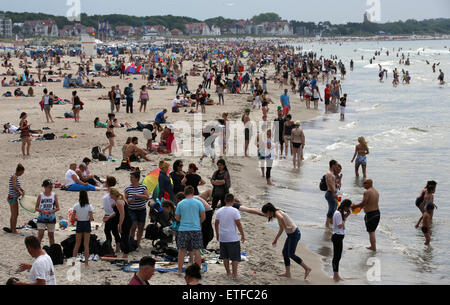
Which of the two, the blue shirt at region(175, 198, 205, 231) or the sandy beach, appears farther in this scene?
the sandy beach

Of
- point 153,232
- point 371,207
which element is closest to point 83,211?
point 153,232

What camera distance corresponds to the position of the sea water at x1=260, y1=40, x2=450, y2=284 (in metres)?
9.52

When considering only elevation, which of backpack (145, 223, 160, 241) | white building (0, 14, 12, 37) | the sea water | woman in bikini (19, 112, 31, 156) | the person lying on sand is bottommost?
the sea water

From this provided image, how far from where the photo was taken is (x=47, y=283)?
571cm

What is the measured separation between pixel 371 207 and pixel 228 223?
3463 millimetres

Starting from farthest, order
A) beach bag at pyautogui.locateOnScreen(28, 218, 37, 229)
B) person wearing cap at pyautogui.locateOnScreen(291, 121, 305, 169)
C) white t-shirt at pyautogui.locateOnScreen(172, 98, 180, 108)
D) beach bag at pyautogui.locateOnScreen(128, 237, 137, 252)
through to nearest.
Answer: white t-shirt at pyautogui.locateOnScreen(172, 98, 180, 108) → person wearing cap at pyautogui.locateOnScreen(291, 121, 305, 169) → beach bag at pyautogui.locateOnScreen(28, 218, 37, 229) → beach bag at pyautogui.locateOnScreen(128, 237, 137, 252)

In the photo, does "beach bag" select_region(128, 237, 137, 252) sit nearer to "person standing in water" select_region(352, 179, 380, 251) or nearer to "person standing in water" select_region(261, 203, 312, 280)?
"person standing in water" select_region(261, 203, 312, 280)

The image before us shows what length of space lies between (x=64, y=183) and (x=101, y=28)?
10210cm

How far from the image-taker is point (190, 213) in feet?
24.9

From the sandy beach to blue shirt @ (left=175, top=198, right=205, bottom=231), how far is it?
0.75 meters

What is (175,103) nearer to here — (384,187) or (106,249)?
(384,187)

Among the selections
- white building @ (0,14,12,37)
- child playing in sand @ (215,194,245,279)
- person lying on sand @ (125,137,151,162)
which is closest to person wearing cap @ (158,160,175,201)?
child playing in sand @ (215,194,245,279)
